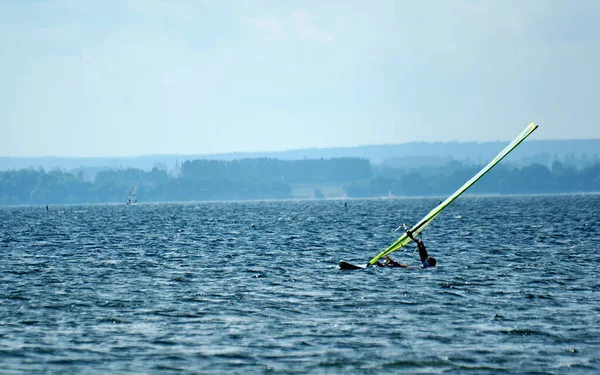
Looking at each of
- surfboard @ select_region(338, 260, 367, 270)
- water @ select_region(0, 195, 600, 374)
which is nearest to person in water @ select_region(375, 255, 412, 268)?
water @ select_region(0, 195, 600, 374)

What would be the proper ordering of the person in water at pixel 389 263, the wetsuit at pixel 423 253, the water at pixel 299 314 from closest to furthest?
the water at pixel 299 314 < the wetsuit at pixel 423 253 < the person in water at pixel 389 263

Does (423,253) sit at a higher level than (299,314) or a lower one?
higher

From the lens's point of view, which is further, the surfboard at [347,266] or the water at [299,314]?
the surfboard at [347,266]

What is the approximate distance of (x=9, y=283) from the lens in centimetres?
4550

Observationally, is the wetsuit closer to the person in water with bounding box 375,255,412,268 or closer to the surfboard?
the person in water with bounding box 375,255,412,268

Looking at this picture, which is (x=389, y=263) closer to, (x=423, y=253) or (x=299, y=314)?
(x=423, y=253)

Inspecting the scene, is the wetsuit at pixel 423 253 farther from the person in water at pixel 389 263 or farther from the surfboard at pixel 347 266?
the surfboard at pixel 347 266

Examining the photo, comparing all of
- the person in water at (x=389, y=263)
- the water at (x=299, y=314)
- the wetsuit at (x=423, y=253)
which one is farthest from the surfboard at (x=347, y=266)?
the wetsuit at (x=423, y=253)

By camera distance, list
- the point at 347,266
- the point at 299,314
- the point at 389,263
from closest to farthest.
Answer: the point at 299,314 → the point at 347,266 → the point at 389,263

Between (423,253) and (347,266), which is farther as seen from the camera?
(347,266)

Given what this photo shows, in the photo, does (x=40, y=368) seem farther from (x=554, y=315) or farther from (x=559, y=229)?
(x=559, y=229)

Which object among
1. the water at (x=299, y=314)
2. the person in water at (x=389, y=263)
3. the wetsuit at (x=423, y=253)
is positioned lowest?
the water at (x=299, y=314)

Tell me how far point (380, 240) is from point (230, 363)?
176ft

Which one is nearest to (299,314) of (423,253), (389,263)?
(423,253)
